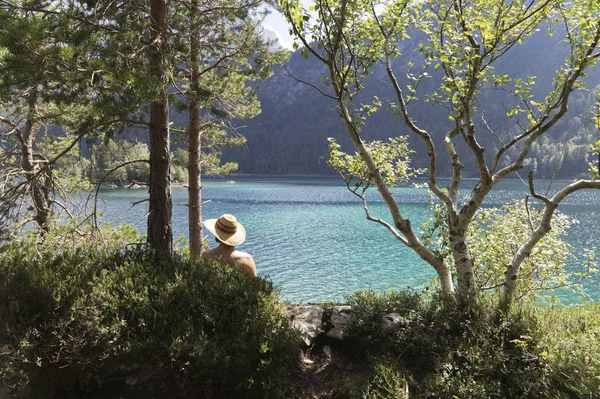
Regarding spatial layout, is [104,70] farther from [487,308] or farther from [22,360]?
[487,308]

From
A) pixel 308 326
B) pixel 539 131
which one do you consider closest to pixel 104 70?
pixel 308 326

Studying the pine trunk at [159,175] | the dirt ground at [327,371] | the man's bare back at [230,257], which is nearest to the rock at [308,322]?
the dirt ground at [327,371]

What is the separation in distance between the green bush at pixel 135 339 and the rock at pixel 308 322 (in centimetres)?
48

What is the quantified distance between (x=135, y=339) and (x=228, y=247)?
2.30 meters

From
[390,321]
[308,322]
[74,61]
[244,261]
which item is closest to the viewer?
[74,61]

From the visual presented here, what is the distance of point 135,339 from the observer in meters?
3.78

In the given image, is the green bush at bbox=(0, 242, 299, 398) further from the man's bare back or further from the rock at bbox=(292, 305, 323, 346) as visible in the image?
the man's bare back

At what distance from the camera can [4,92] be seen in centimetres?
441

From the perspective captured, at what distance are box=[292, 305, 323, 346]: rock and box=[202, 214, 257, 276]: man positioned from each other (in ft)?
2.89

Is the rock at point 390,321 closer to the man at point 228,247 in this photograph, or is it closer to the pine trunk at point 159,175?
the man at point 228,247

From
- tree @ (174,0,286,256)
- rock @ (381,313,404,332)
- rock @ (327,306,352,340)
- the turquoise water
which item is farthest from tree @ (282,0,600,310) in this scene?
the turquoise water

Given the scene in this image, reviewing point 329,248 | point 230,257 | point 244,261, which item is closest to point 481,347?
point 244,261

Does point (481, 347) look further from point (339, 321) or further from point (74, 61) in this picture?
point (74, 61)

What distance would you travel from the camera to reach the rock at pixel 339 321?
4.97 m
